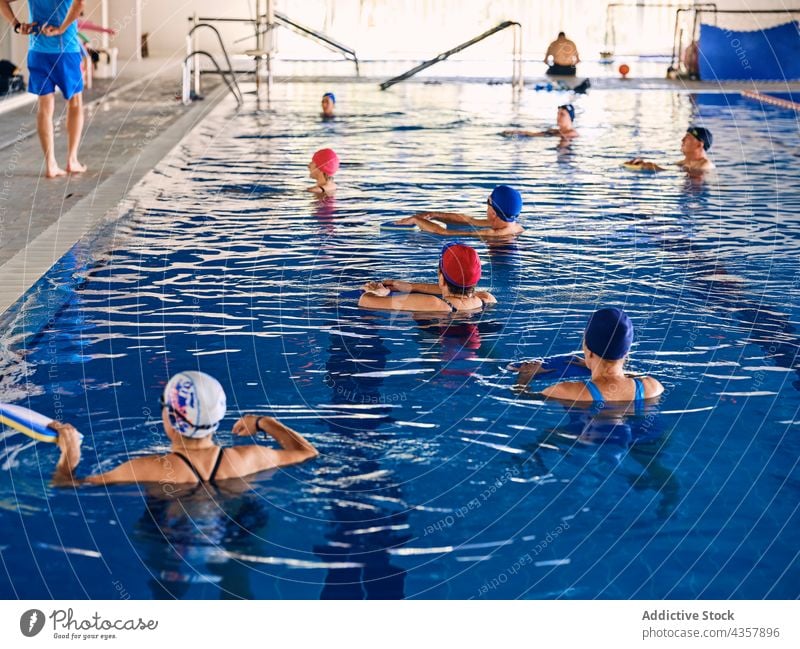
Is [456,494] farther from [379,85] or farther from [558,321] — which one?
[379,85]

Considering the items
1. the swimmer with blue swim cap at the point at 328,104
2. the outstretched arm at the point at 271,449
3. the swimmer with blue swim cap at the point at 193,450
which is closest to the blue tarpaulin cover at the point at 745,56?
the swimmer with blue swim cap at the point at 328,104

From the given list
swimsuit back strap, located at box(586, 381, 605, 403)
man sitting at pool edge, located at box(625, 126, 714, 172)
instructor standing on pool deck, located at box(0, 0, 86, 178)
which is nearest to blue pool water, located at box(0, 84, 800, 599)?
swimsuit back strap, located at box(586, 381, 605, 403)

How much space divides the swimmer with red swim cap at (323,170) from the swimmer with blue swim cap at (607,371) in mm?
5707

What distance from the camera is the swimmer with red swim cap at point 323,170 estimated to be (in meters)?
10.7

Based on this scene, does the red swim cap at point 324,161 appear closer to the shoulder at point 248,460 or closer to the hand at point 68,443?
the shoulder at point 248,460

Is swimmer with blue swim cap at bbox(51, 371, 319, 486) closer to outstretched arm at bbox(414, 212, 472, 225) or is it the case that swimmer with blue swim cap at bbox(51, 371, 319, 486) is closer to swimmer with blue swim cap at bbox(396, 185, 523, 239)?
swimmer with blue swim cap at bbox(396, 185, 523, 239)

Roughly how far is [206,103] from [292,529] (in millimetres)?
14337

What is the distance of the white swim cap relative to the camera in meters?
4.02

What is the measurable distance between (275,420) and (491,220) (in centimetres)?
483

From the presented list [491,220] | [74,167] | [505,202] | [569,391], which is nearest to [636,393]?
[569,391]

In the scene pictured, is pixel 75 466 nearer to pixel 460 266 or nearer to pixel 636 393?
pixel 636 393

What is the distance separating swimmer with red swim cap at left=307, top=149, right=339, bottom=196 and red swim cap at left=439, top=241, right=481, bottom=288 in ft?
13.5
